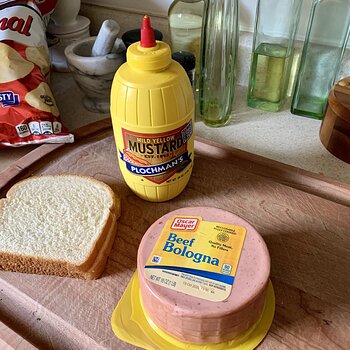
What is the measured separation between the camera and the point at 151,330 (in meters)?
0.48

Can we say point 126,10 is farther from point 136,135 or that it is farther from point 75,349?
point 75,349

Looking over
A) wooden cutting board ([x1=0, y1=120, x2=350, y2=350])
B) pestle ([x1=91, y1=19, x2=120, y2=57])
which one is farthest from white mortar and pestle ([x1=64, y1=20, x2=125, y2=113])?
wooden cutting board ([x1=0, y1=120, x2=350, y2=350])

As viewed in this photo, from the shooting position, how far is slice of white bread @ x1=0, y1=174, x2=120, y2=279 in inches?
21.3

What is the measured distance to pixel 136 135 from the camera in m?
0.55

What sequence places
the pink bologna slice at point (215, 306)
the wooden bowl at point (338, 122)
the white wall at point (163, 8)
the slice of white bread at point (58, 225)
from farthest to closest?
the white wall at point (163, 8)
the wooden bowl at point (338, 122)
the slice of white bread at point (58, 225)
the pink bologna slice at point (215, 306)

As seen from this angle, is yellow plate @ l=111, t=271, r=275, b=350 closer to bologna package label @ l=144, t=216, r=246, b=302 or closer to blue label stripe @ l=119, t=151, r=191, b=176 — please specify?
bologna package label @ l=144, t=216, r=246, b=302

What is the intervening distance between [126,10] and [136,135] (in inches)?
21.0

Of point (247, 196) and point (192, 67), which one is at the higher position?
point (192, 67)

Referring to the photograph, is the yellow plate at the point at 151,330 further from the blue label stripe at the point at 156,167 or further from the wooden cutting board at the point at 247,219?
the blue label stripe at the point at 156,167

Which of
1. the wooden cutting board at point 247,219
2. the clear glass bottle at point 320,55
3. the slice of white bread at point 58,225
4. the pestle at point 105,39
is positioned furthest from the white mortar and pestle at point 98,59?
the clear glass bottle at point 320,55

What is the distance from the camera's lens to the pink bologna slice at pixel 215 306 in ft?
1.39

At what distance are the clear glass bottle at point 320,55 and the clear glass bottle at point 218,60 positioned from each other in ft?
0.45

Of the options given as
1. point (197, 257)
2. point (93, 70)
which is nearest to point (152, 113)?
point (197, 257)

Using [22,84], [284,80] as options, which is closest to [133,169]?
[22,84]
